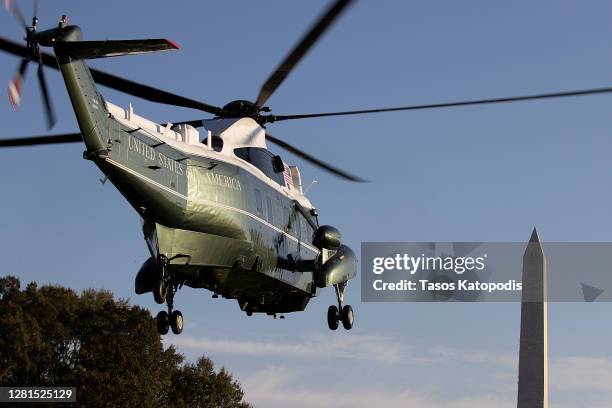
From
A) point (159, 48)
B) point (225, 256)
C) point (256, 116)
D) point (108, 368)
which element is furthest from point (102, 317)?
point (159, 48)

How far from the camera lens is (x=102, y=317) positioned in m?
69.8

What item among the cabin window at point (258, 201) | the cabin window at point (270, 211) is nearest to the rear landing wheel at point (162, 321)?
the cabin window at point (258, 201)

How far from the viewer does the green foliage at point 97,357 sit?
66750 millimetres

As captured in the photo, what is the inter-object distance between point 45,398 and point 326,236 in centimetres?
4043

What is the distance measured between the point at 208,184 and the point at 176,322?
3.63 m

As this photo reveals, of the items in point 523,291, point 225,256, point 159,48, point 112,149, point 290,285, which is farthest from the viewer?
point 523,291

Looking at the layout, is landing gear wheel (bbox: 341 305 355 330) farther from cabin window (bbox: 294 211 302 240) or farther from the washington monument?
the washington monument

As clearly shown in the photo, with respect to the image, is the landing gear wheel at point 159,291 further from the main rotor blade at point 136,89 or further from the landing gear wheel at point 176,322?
the main rotor blade at point 136,89

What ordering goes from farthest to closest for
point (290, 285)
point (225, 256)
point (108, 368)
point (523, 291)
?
point (108, 368) → point (523, 291) → point (290, 285) → point (225, 256)

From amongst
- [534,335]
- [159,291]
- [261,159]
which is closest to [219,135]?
[261,159]

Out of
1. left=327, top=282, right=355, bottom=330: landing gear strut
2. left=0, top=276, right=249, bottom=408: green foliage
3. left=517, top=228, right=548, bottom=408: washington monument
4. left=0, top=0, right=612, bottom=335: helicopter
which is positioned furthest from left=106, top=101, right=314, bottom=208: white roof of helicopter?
left=0, top=276, right=249, bottom=408: green foliage

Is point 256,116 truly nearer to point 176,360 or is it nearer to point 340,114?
point 340,114

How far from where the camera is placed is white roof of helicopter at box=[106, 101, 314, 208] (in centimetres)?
2719

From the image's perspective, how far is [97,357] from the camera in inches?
2667
